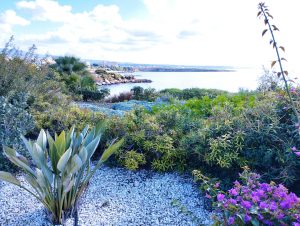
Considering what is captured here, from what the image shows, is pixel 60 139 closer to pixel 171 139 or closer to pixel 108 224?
pixel 108 224

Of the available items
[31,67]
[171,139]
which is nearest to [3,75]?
[31,67]

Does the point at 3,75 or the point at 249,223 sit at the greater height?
the point at 3,75

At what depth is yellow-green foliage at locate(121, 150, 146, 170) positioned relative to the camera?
315cm

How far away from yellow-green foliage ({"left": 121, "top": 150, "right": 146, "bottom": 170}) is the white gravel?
131 millimetres

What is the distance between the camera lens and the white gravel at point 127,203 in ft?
7.81

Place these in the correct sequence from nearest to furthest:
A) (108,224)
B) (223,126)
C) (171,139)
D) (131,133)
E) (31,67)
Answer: (108,224), (223,126), (171,139), (131,133), (31,67)

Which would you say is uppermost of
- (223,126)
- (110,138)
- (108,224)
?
(223,126)

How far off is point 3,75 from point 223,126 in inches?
152

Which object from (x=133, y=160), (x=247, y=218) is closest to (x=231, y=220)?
(x=247, y=218)

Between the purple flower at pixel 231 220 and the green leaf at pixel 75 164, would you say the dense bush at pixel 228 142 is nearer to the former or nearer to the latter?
the purple flower at pixel 231 220

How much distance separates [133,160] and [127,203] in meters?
0.58

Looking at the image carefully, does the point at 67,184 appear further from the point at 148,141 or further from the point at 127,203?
the point at 148,141

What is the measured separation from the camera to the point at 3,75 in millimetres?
5023

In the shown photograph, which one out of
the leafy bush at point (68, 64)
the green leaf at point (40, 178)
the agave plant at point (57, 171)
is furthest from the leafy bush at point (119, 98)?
the green leaf at point (40, 178)
